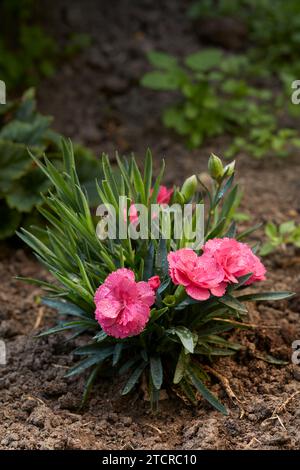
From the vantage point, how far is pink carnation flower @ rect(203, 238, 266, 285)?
7.34 ft

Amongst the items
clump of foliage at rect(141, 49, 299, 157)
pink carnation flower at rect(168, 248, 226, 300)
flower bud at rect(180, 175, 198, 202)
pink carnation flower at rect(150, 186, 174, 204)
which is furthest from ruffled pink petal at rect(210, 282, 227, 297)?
clump of foliage at rect(141, 49, 299, 157)

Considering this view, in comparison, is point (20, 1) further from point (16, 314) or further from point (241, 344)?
point (241, 344)

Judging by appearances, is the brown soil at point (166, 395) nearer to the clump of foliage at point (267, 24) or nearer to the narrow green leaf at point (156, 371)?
the narrow green leaf at point (156, 371)

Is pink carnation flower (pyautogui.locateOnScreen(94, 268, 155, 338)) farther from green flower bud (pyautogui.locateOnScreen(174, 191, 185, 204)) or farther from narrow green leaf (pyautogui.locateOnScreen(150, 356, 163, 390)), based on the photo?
green flower bud (pyautogui.locateOnScreen(174, 191, 185, 204))

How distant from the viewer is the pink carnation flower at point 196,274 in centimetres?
218

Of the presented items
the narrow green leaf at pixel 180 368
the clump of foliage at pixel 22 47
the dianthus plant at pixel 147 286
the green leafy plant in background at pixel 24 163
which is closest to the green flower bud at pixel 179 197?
the dianthus plant at pixel 147 286

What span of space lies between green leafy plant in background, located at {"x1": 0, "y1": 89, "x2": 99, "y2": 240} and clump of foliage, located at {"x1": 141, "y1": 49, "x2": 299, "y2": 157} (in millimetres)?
817

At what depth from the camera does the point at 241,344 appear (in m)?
2.57

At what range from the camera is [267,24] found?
4836 mm

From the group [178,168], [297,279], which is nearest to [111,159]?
[178,168]

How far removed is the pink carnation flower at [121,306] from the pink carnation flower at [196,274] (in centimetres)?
12

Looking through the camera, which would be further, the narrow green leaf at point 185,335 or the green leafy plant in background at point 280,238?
the green leafy plant in background at point 280,238

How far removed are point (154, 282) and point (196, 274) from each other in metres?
0.14

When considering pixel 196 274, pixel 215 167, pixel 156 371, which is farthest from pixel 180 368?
pixel 215 167
